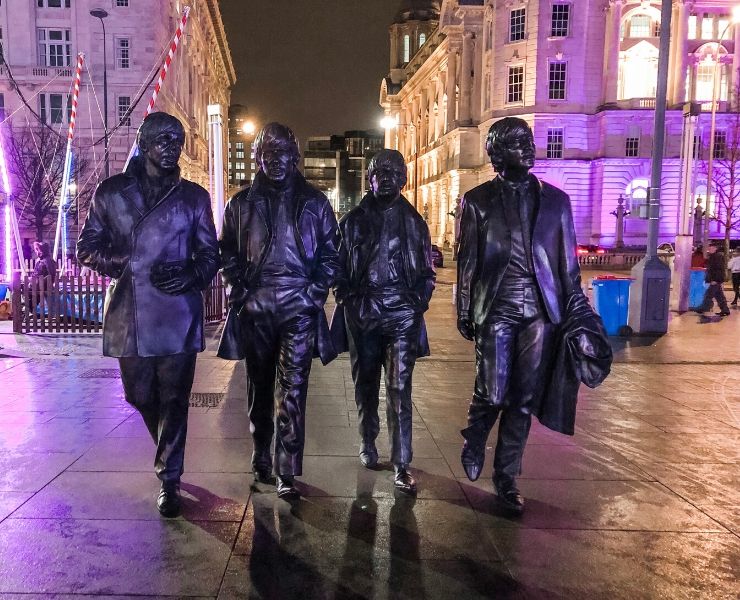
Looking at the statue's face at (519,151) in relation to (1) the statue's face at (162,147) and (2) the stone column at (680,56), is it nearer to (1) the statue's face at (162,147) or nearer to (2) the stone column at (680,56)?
(1) the statue's face at (162,147)

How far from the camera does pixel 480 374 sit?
4289 mm

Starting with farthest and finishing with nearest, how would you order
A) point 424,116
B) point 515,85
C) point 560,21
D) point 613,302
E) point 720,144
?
1. point 424,116
2. point 515,85
3. point 560,21
4. point 720,144
5. point 613,302

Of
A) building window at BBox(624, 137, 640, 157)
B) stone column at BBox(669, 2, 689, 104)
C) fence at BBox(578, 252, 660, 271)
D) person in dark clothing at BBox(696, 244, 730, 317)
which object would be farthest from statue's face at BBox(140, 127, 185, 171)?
stone column at BBox(669, 2, 689, 104)

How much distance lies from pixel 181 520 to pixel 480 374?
2024mm

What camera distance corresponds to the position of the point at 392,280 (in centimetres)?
457

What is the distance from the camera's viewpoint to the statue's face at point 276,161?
4.27 m

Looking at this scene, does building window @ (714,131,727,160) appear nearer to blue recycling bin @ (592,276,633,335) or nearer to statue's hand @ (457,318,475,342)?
blue recycling bin @ (592,276,633,335)

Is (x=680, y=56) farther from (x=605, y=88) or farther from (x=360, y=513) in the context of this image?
(x=360, y=513)

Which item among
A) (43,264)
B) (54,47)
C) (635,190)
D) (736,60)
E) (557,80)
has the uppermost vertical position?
(736,60)

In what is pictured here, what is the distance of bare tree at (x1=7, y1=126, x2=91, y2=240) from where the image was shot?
99.6 feet

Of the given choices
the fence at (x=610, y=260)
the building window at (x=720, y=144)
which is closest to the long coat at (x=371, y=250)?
the fence at (x=610, y=260)

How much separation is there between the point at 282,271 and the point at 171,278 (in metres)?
0.70

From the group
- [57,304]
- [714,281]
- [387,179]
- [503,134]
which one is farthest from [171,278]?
[714,281]

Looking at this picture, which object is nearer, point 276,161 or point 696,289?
point 276,161
